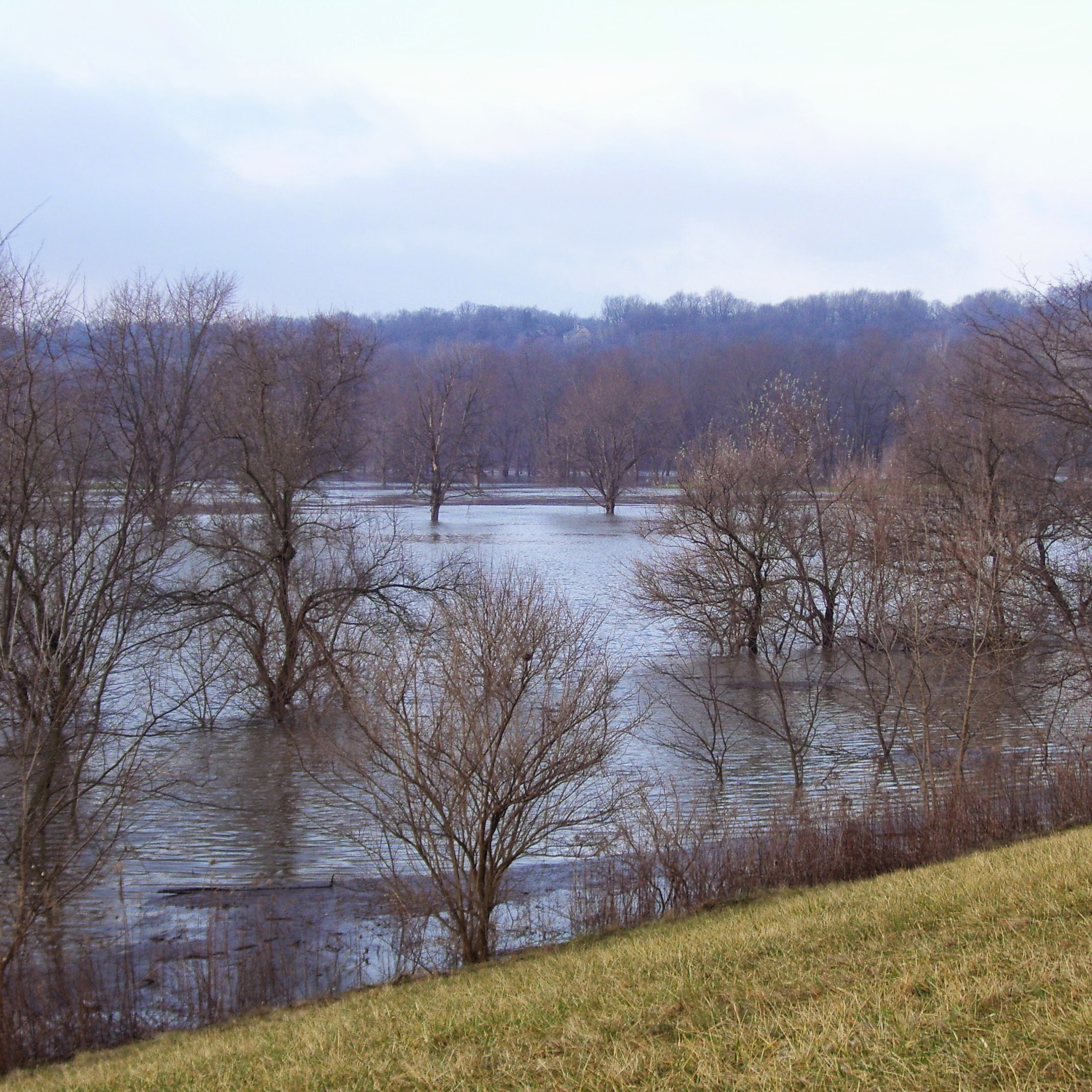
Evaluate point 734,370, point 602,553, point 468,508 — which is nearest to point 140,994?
point 602,553

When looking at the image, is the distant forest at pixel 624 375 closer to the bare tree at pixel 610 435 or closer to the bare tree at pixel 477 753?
the bare tree at pixel 610 435

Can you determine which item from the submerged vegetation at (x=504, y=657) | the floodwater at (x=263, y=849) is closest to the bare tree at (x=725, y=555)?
the submerged vegetation at (x=504, y=657)

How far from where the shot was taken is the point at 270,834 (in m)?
14.0

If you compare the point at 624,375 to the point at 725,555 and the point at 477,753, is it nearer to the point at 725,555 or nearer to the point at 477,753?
the point at 725,555

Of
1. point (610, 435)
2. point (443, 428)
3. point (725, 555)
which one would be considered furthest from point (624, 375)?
point (725, 555)

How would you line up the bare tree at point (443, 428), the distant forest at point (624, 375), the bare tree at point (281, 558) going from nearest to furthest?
the bare tree at point (281, 558), the bare tree at point (443, 428), the distant forest at point (624, 375)

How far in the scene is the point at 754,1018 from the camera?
520cm

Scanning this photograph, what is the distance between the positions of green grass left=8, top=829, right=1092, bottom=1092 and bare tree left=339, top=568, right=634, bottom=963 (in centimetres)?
186

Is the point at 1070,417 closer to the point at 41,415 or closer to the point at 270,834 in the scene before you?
the point at 270,834

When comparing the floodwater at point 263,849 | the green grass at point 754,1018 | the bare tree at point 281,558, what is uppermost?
the bare tree at point 281,558

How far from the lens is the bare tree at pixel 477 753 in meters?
9.97

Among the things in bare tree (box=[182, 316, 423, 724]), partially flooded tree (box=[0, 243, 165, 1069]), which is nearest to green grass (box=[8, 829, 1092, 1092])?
partially flooded tree (box=[0, 243, 165, 1069])

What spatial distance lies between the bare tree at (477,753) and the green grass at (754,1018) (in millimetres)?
1865

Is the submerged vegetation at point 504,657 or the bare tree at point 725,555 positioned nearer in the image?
the submerged vegetation at point 504,657
